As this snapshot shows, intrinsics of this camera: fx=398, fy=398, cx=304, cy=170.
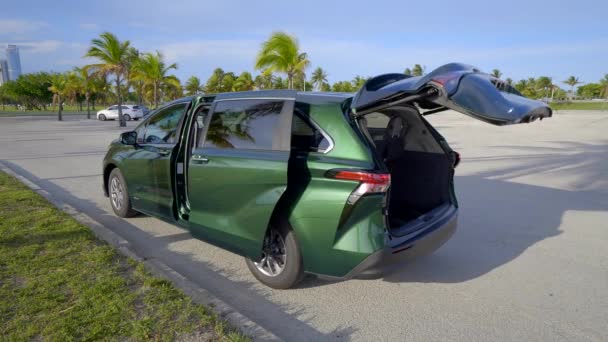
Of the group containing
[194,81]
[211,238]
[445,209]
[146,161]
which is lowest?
[211,238]

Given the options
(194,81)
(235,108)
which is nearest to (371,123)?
(235,108)

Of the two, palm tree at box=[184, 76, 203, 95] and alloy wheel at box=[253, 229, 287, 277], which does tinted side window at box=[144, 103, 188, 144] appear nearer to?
alloy wheel at box=[253, 229, 287, 277]

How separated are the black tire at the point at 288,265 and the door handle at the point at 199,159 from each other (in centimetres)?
97

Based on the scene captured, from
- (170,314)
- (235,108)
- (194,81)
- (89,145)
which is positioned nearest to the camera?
(170,314)

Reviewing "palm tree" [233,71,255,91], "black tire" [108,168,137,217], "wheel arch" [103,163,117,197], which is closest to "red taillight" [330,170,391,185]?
"black tire" [108,168,137,217]

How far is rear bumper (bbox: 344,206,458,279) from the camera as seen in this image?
3.08 metres

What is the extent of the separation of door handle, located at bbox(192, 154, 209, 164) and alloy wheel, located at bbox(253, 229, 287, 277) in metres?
0.99

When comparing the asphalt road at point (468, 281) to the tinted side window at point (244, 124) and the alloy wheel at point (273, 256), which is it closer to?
the alloy wheel at point (273, 256)

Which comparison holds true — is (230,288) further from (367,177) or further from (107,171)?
(107,171)

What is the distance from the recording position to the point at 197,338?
2.73 m

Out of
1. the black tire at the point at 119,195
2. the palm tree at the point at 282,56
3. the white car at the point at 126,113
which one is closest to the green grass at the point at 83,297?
the black tire at the point at 119,195

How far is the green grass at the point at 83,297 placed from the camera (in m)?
2.80

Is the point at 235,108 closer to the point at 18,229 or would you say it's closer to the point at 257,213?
the point at 257,213

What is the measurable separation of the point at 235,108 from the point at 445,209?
2.36 metres
